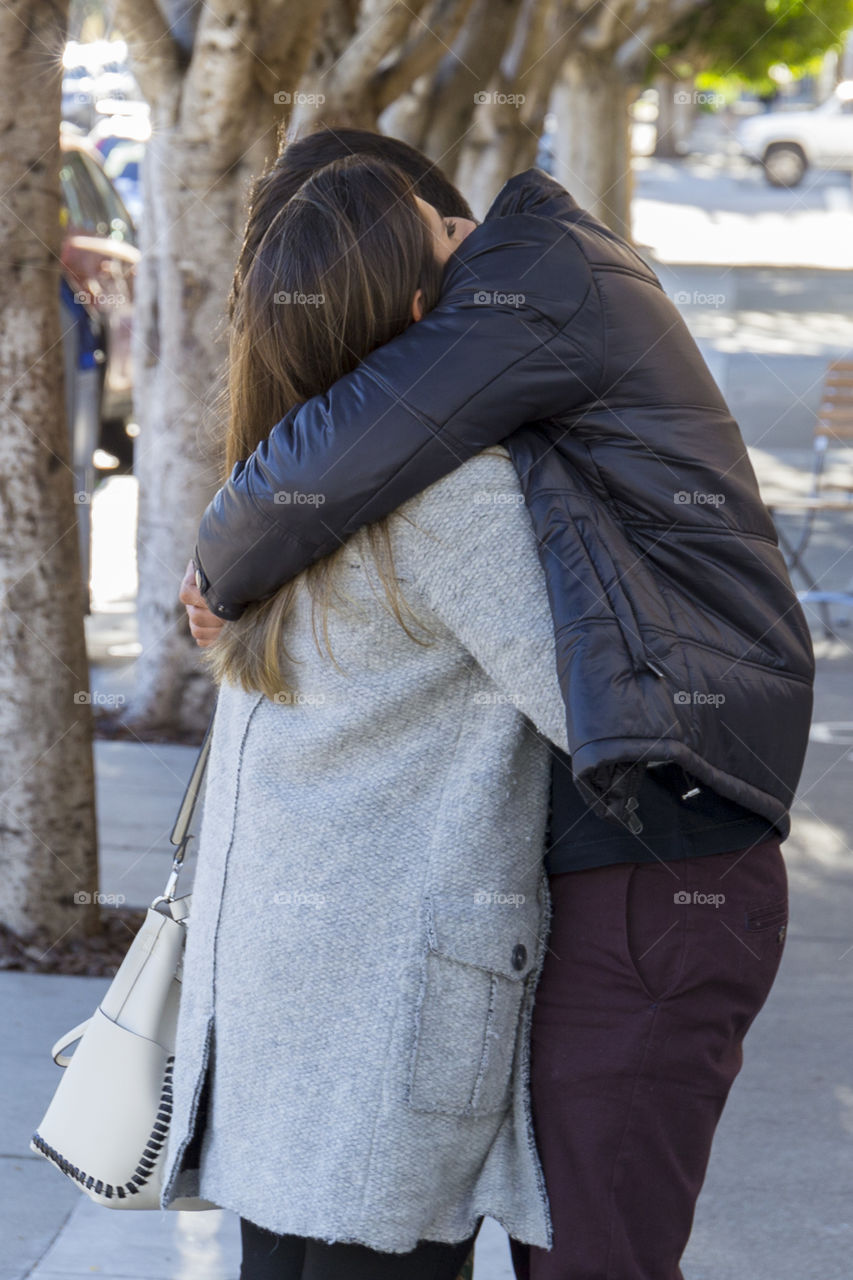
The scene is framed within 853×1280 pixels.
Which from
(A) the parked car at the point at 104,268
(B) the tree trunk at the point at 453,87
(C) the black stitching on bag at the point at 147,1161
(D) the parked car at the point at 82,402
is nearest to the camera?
(C) the black stitching on bag at the point at 147,1161

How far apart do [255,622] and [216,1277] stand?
68.3 inches

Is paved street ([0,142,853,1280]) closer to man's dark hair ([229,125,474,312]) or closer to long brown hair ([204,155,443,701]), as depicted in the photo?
long brown hair ([204,155,443,701])

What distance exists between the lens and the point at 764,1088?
3854 mm

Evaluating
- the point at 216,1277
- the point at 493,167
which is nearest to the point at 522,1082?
the point at 216,1277

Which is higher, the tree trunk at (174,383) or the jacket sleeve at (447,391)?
the jacket sleeve at (447,391)

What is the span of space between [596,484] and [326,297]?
1.15 ft

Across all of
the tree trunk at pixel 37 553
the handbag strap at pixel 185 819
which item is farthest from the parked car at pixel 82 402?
the handbag strap at pixel 185 819

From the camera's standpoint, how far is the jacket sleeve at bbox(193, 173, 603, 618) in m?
1.60

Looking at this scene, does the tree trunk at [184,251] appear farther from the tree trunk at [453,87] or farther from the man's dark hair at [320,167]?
the man's dark hair at [320,167]

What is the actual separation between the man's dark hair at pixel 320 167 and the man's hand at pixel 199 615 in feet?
1.17

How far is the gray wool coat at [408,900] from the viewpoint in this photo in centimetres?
163

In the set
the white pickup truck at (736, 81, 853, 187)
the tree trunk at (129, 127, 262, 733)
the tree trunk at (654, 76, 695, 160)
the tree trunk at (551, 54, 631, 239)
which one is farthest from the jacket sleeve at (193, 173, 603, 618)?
the tree trunk at (654, 76, 695, 160)

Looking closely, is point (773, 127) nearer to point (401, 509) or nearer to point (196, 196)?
point (196, 196)

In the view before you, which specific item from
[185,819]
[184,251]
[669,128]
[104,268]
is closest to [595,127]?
[104,268]
